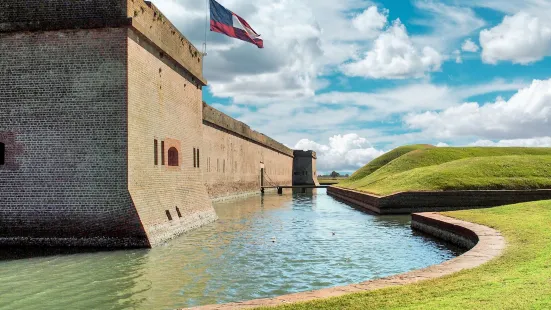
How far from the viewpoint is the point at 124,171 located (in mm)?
11852

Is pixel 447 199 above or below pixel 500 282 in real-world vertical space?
above

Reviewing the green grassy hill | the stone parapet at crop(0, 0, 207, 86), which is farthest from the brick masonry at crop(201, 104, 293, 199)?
the green grassy hill

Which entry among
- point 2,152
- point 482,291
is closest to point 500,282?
point 482,291

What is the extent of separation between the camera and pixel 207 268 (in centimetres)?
977

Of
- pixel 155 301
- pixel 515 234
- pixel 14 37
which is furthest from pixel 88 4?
pixel 515 234

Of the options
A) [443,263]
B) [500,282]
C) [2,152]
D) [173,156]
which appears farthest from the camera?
[173,156]

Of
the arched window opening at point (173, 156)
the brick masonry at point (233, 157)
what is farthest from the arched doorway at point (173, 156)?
the brick masonry at point (233, 157)

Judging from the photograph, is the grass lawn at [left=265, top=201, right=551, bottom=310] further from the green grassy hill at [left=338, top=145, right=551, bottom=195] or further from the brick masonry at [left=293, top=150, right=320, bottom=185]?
the brick masonry at [left=293, top=150, right=320, bottom=185]

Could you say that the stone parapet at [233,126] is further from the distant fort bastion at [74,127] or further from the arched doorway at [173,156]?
the distant fort bastion at [74,127]

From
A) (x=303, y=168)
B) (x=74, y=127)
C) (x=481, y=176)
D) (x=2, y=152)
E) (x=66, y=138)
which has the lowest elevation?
(x=481, y=176)

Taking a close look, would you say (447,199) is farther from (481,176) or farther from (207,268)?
(207,268)

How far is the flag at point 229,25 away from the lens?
18484 millimetres

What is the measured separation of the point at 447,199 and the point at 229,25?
42.5 ft

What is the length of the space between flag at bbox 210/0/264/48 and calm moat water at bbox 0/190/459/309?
780 cm
